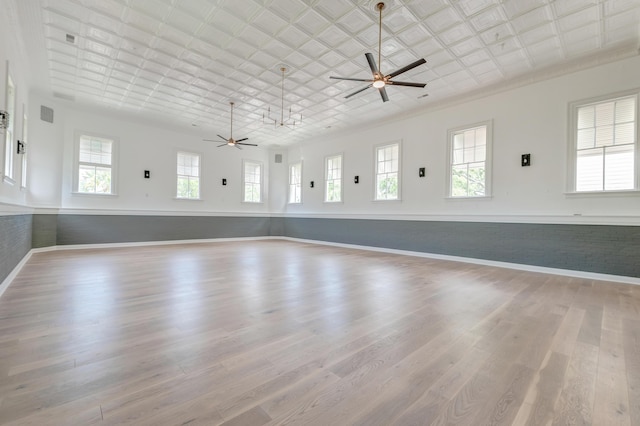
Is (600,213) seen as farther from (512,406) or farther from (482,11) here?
(512,406)

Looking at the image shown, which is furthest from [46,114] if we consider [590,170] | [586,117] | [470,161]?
[590,170]

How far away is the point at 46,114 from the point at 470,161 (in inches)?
386

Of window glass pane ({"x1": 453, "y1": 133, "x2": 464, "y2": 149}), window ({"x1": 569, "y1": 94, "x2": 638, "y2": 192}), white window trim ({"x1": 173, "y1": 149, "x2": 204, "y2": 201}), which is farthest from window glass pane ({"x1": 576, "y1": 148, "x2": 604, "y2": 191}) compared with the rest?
white window trim ({"x1": 173, "y1": 149, "x2": 204, "y2": 201})

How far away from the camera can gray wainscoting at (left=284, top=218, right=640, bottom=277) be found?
4.53 meters

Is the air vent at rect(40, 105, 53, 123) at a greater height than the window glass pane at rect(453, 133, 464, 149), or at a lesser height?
greater

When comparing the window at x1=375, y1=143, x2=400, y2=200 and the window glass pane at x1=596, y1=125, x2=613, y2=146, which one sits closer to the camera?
the window glass pane at x1=596, y1=125, x2=613, y2=146

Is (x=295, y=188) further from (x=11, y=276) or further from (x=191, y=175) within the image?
(x=11, y=276)

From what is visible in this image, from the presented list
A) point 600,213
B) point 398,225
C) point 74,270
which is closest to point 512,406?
point 600,213

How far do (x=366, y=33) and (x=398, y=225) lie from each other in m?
4.56

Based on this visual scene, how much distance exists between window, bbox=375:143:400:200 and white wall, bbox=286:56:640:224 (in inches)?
7.4

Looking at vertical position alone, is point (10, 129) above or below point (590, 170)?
above

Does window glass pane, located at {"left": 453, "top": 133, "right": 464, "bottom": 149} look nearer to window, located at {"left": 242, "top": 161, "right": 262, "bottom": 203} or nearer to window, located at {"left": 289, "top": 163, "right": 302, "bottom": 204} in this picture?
window, located at {"left": 289, "top": 163, "right": 302, "bottom": 204}

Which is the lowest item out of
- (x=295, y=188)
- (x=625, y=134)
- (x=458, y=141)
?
(x=295, y=188)

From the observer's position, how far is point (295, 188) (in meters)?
10.9
